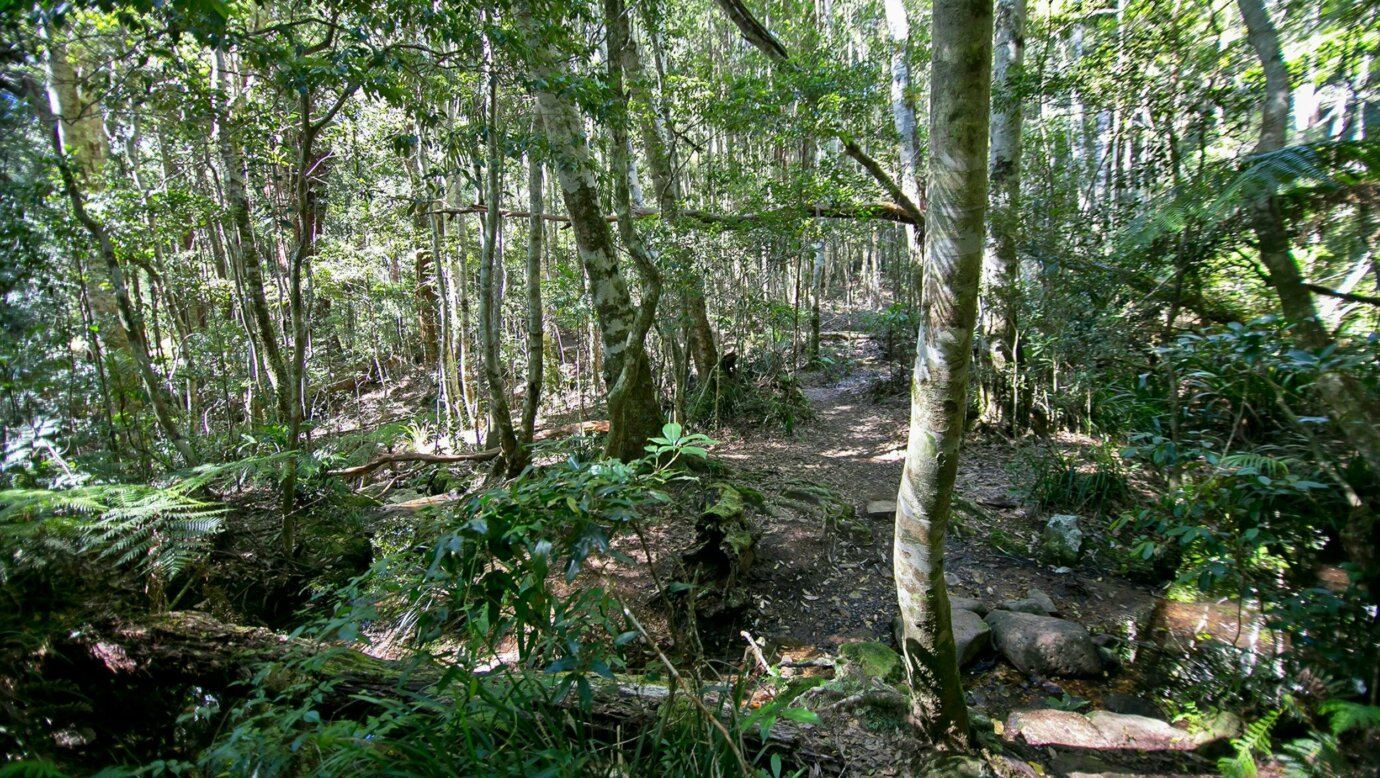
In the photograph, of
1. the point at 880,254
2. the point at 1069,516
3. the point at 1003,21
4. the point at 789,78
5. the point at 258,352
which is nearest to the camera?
the point at 1069,516

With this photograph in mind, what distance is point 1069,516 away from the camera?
562cm

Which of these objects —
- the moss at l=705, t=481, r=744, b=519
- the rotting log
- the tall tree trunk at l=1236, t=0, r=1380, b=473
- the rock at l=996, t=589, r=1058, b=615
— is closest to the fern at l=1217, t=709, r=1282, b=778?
the tall tree trunk at l=1236, t=0, r=1380, b=473

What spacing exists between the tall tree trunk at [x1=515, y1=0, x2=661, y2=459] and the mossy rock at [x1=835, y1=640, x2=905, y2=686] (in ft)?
8.04

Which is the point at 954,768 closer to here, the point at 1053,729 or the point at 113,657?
the point at 1053,729

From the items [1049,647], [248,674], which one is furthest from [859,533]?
[248,674]

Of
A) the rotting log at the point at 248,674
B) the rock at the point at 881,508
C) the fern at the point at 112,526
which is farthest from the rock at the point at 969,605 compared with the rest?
the fern at the point at 112,526

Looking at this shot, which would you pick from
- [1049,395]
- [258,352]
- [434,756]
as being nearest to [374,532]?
A: [434,756]

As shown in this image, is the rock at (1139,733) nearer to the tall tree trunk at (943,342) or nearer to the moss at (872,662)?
the tall tree trunk at (943,342)

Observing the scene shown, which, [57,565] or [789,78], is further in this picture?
[789,78]

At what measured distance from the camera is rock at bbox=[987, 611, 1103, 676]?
3893 millimetres

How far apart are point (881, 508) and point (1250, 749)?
341cm

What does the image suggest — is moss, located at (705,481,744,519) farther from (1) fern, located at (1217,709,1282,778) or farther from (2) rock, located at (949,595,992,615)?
(1) fern, located at (1217,709,1282,778)

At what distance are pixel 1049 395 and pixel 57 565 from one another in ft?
28.9

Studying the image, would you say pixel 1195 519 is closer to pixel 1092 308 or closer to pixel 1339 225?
pixel 1339 225
